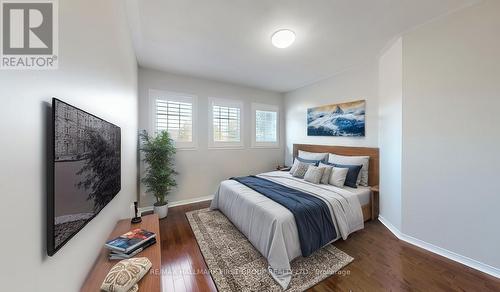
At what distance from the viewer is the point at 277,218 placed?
1.83 m

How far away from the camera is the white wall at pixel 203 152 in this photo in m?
3.37

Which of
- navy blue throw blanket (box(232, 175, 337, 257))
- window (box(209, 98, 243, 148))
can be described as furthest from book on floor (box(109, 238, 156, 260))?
window (box(209, 98, 243, 148))

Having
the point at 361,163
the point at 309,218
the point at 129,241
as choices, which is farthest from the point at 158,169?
the point at 361,163

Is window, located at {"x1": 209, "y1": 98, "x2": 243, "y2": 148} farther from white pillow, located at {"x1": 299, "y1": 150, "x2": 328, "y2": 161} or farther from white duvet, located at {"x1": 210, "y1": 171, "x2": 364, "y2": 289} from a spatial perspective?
white pillow, located at {"x1": 299, "y1": 150, "x2": 328, "y2": 161}

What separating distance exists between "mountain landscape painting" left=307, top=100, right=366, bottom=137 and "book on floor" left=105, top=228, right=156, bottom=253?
349 centimetres

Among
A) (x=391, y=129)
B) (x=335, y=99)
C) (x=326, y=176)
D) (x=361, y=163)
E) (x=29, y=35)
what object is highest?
(x=335, y=99)

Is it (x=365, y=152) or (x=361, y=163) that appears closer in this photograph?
(x=361, y=163)

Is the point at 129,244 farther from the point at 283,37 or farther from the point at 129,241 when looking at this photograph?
the point at 283,37

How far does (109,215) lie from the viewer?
144 centimetres

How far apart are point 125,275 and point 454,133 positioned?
3179mm

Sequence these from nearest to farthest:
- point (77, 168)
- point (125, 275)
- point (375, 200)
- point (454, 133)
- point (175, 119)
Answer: point (77, 168)
point (125, 275)
point (454, 133)
point (375, 200)
point (175, 119)

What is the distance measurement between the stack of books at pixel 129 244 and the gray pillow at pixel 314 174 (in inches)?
95.8

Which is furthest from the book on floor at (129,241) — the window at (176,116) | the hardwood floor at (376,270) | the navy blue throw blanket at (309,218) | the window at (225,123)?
the window at (225,123)

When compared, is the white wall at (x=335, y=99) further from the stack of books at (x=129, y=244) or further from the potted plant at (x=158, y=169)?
the stack of books at (x=129, y=244)
